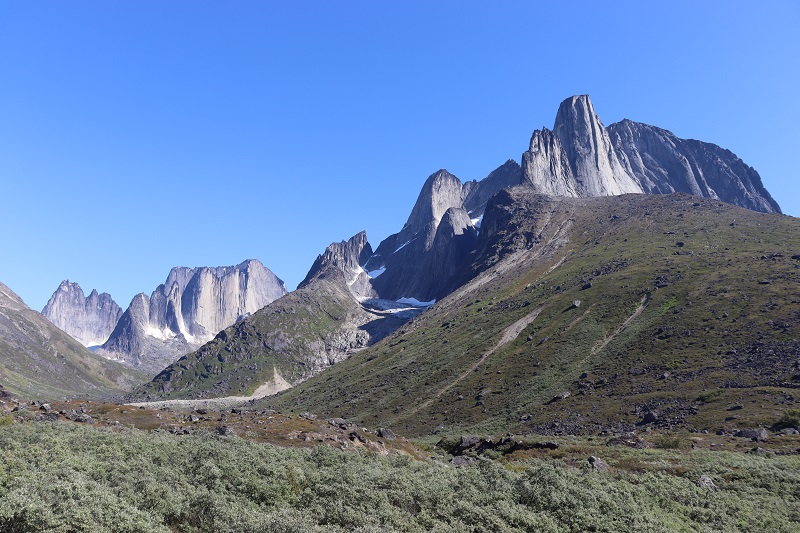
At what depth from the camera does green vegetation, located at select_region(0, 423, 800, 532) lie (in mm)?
22078

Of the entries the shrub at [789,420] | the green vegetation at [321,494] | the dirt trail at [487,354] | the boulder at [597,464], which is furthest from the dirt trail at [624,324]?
the green vegetation at [321,494]

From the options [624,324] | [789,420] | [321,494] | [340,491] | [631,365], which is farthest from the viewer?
[624,324]

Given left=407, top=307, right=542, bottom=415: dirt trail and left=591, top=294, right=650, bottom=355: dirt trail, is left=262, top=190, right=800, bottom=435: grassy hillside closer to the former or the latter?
left=407, top=307, right=542, bottom=415: dirt trail

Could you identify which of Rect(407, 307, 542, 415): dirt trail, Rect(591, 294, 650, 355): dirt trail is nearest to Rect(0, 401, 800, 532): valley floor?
Rect(591, 294, 650, 355): dirt trail

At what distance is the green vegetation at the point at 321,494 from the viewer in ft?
72.4

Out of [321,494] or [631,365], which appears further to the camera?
[631,365]

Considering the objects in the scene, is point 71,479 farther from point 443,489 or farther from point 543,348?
point 543,348

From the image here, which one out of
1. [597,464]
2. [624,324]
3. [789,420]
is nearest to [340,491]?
[597,464]

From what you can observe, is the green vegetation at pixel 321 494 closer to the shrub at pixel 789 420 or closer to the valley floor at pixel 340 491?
the valley floor at pixel 340 491

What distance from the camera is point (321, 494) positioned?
3083cm

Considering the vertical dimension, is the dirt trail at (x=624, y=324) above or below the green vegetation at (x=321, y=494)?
above

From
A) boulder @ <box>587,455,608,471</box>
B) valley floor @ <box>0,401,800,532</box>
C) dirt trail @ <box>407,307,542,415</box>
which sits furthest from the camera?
dirt trail @ <box>407,307,542,415</box>

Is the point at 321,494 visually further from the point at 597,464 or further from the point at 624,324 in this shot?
the point at 624,324

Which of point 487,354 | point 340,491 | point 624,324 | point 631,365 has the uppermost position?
point 624,324
